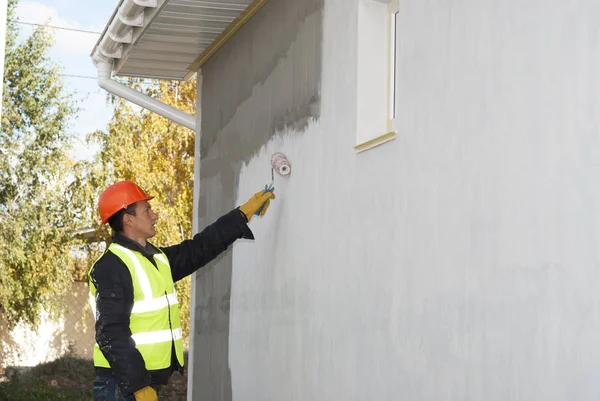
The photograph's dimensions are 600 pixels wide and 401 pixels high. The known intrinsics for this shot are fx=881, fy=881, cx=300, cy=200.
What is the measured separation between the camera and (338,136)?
5480 millimetres

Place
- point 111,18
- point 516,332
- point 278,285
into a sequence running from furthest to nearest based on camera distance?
point 111,18
point 278,285
point 516,332

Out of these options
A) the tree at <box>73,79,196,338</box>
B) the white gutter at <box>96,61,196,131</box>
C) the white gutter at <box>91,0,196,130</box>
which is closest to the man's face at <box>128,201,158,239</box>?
the white gutter at <box>91,0,196,130</box>

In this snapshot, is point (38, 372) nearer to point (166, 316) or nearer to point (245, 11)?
point (245, 11)

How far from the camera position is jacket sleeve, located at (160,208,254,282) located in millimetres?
6023

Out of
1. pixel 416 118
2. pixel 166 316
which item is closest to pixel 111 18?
pixel 166 316

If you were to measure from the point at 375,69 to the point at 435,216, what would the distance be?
132cm

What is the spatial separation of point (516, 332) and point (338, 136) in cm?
225

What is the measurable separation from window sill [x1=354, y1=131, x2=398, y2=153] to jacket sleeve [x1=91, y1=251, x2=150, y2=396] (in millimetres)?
1544

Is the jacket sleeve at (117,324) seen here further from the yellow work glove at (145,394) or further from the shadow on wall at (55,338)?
the shadow on wall at (55,338)

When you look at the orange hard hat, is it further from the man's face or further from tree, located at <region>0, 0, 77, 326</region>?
tree, located at <region>0, 0, 77, 326</region>

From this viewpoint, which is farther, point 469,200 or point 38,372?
point 38,372

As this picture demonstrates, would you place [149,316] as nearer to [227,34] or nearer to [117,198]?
[117,198]

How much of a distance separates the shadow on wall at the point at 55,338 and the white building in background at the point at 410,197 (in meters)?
14.2

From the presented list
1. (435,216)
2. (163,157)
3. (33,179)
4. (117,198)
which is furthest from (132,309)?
(33,179)
